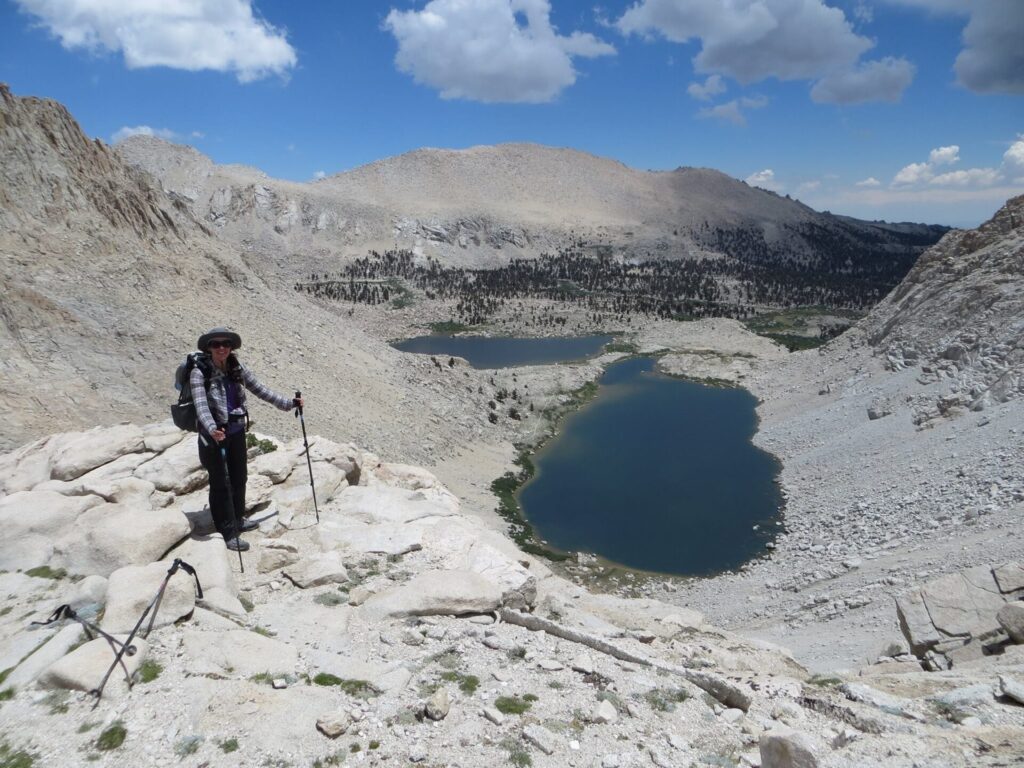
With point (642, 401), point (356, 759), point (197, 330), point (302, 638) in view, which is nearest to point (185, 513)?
point (302, 638)

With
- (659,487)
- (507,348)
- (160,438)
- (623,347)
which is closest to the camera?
(160,438)

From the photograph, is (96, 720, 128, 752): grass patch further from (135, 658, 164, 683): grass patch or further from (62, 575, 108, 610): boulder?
(62, 575, 108, 610): boulder

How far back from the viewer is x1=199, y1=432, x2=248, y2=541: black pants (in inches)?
352

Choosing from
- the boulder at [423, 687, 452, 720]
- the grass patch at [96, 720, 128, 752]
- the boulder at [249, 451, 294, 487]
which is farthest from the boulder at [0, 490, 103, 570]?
the boulder at [423, 687, 452, 720]

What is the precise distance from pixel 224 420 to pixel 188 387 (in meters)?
0.67

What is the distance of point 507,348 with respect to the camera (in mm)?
84000

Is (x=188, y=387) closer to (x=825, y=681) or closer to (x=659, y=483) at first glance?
(x=825, y=681)

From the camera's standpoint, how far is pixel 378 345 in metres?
40.9

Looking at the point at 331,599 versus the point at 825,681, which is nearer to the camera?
the point at 825,681

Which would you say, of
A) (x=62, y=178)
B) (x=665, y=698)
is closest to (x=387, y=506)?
(x=665, y=698)

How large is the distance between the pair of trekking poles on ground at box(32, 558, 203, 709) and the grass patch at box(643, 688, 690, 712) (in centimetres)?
521

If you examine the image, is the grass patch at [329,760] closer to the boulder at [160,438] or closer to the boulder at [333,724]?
the boulder at [333,724]

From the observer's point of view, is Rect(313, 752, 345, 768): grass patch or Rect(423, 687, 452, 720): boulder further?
Rect(423, 687, 452, 720): boulder

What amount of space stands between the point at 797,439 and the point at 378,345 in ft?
91.0
